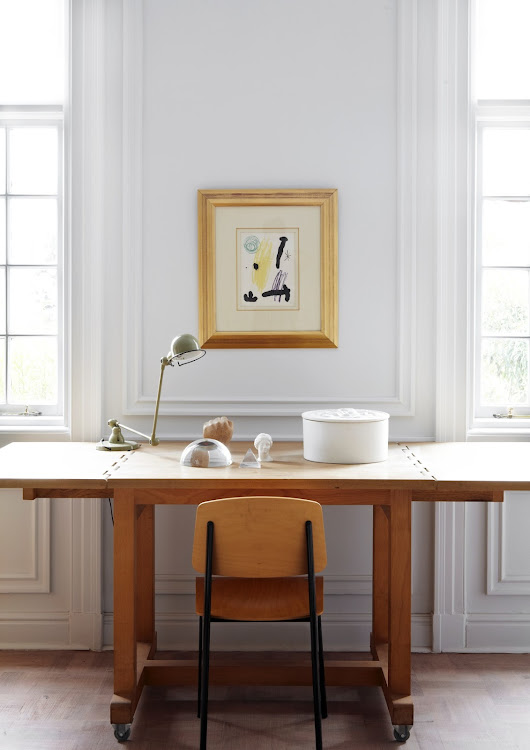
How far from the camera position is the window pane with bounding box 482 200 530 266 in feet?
10.2

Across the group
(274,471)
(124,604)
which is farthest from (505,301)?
(124,604)

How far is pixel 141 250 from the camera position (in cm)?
290

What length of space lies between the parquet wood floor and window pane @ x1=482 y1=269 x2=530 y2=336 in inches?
56.4

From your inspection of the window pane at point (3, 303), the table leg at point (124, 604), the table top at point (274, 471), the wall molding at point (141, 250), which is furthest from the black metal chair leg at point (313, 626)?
the window pane at point (3, 303)

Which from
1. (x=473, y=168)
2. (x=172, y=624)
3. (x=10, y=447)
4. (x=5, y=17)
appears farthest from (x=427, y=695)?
(x=5, y=17)

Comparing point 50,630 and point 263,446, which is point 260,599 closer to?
point 263,446

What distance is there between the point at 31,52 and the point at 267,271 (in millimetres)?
1422

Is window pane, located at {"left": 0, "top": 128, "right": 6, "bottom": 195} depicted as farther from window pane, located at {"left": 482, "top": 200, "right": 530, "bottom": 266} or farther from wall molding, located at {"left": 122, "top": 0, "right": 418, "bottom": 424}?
window pane, located at {"left": 482, "top": 200, "right": 530, "bottom": 266}

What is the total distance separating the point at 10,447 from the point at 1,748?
103 centimetres

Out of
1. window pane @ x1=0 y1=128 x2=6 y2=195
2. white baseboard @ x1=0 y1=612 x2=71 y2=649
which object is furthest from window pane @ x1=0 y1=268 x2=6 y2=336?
white baseboard @ x1=0 y1=612 x2=71 y2=649

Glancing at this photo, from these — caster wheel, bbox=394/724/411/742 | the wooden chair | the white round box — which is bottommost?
caster wheel, bbox=394/724/411/742

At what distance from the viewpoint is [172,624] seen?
2.94 meters

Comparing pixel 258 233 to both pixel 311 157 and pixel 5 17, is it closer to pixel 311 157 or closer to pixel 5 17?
pixel 311 157

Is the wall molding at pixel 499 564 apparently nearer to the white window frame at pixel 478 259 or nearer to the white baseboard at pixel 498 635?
the white baseboard at pixel 498 635
